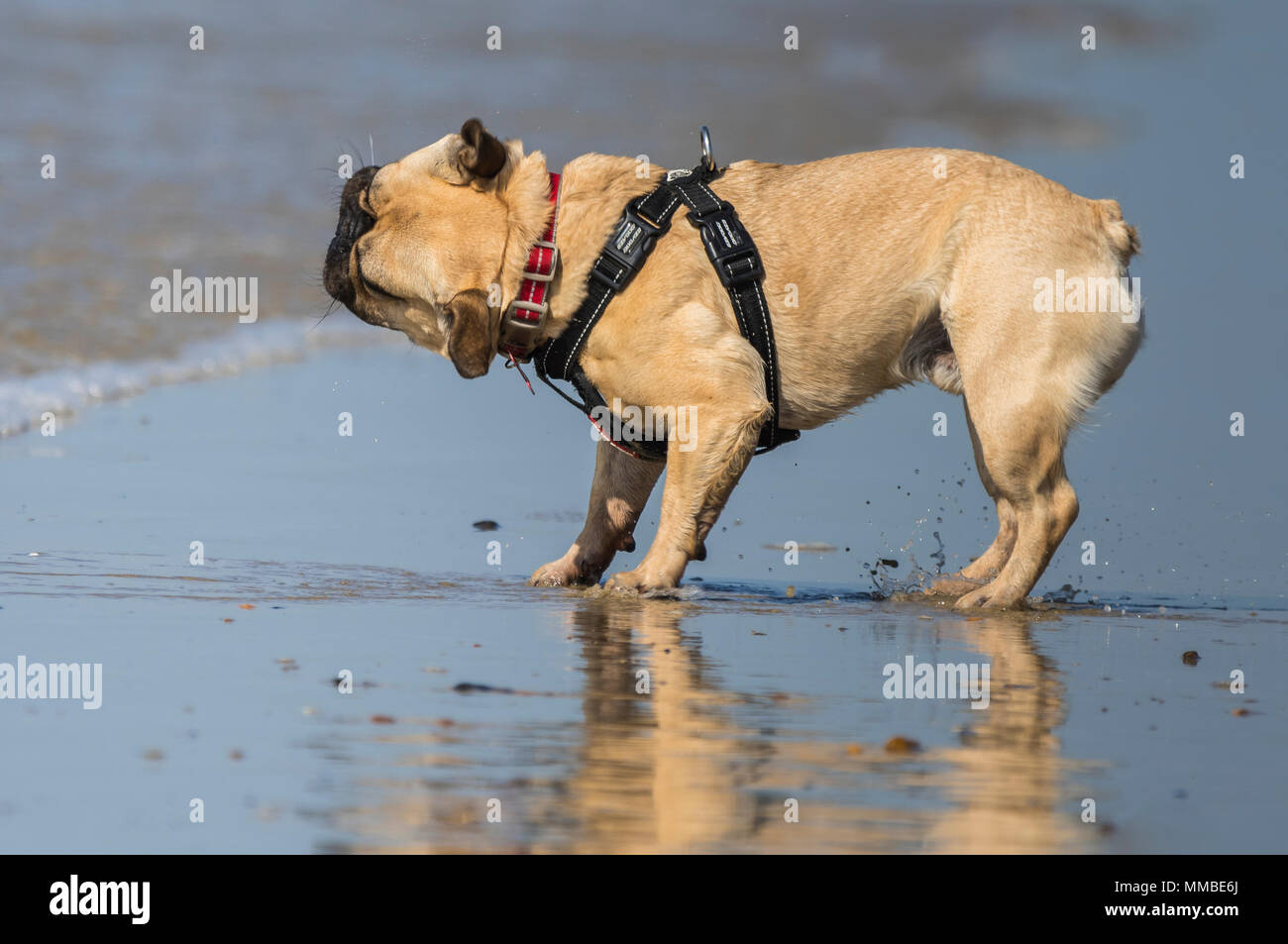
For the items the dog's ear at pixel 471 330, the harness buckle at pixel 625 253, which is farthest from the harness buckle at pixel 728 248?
the dog's ear at pixel 471 330

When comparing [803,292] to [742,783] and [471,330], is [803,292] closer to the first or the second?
[471,330]

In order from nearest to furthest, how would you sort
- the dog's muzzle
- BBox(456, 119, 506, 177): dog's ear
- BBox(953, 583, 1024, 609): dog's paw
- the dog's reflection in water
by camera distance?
the dog's reflection in water, BBox(456, 119, 506, 177): dog's ear, the dog's muzzle, BBox(953, 583, 1024, 609): dog's paw

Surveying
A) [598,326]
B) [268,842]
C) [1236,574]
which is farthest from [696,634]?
[1236,574]

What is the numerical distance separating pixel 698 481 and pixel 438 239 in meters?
1.59

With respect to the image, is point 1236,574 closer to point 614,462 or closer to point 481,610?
point 614,462

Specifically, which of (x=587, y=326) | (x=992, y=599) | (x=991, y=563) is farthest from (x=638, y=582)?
(x=991, y=563)

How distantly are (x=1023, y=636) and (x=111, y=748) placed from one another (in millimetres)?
3785

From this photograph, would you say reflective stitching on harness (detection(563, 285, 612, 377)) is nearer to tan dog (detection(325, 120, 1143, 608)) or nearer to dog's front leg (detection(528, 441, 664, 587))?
tan dog (detection(325, 120, 1143, 608))

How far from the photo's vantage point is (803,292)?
24.4ft

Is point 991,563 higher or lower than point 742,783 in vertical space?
higher

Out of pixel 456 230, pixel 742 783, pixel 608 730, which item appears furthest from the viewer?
pixel 456 230

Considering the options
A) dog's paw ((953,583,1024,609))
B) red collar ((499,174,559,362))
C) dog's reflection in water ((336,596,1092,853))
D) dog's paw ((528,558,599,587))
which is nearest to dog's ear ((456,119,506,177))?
red collar ((499,174,559,362))

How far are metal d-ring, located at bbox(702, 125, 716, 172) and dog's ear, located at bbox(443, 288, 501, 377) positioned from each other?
1.25 meters

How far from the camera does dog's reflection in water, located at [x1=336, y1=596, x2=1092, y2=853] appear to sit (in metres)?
3.56
